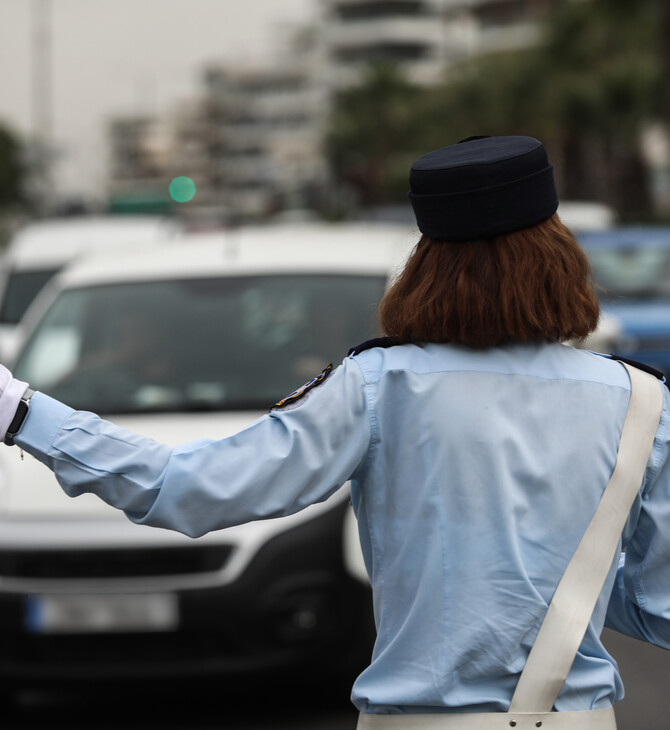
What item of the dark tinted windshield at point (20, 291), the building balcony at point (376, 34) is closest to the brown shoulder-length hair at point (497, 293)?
the dark tinted windshield at point (20, 291)

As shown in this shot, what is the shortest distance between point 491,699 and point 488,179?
73 centimetres

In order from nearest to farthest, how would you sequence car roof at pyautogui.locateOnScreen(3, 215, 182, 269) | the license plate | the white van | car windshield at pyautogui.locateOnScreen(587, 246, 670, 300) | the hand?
the hand < the license plate < the white van < car roof at pyautogui.locateOnScreen(3, 215, 182, 269) < car windshield at pyautogui.locateOnScreen(587, 246, 670, 300)

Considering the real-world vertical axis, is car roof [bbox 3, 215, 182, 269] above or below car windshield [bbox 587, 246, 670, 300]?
above

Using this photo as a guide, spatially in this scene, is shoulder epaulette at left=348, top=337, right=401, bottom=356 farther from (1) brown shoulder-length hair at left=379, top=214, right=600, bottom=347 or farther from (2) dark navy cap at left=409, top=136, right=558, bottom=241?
(2) dark navy cap at left=409, top=136, right=558, bottom=241

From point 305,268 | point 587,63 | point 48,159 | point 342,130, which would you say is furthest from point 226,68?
point 305,268

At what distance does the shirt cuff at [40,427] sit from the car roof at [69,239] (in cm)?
921

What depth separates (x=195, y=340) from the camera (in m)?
5.37

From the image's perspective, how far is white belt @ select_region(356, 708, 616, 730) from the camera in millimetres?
1893

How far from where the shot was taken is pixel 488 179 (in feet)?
6.38

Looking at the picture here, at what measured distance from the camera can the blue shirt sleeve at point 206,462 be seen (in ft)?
6.12

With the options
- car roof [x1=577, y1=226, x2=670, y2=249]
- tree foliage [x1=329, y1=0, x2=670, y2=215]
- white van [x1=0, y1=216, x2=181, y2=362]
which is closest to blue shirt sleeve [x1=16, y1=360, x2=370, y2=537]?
white van [x1=0, y1=216, x2=181, y2=362]

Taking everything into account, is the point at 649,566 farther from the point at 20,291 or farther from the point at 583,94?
the point at 583,94

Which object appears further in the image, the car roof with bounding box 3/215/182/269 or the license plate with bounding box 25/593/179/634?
the car roof with bounding box 3/215/182/269

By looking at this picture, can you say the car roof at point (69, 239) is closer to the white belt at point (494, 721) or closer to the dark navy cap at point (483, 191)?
the dark navy cap at point (483, 191)
